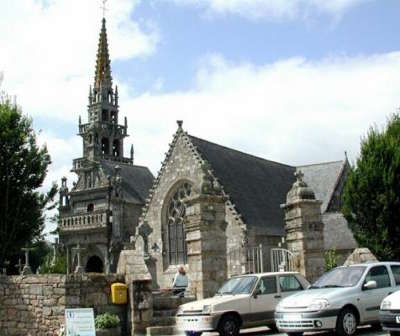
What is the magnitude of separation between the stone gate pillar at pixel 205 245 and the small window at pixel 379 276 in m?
5.29

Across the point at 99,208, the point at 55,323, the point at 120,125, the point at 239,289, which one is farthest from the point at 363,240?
the point at 120,125

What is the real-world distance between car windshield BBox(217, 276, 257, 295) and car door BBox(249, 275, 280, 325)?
0.16 meters

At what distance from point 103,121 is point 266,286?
42.0m

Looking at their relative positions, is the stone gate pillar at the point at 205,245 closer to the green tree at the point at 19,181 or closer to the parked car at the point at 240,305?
the parked car at the point at 240,305

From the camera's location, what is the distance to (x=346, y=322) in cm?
1137

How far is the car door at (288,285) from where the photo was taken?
542 inches

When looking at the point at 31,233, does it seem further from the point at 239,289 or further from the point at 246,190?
the point at 246,190

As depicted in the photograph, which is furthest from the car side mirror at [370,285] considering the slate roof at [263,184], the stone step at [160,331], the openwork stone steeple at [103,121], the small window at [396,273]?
the openwork stone steeple at [103,121]

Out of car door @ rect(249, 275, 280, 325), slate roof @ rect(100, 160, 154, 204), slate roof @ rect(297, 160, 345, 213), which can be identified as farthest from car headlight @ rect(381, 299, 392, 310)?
slate roof @ rect(100, 160, 154, 204)

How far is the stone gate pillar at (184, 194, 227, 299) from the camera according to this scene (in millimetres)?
16500

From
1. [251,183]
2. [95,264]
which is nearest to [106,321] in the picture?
[251,183]

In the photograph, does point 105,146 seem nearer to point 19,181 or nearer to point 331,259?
point 331,259

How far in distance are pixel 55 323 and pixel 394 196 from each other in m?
15.3

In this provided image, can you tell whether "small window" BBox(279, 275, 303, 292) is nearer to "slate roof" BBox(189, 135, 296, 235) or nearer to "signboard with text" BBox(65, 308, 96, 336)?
"signboard with text" BBox(65, 308, 96, 336)
